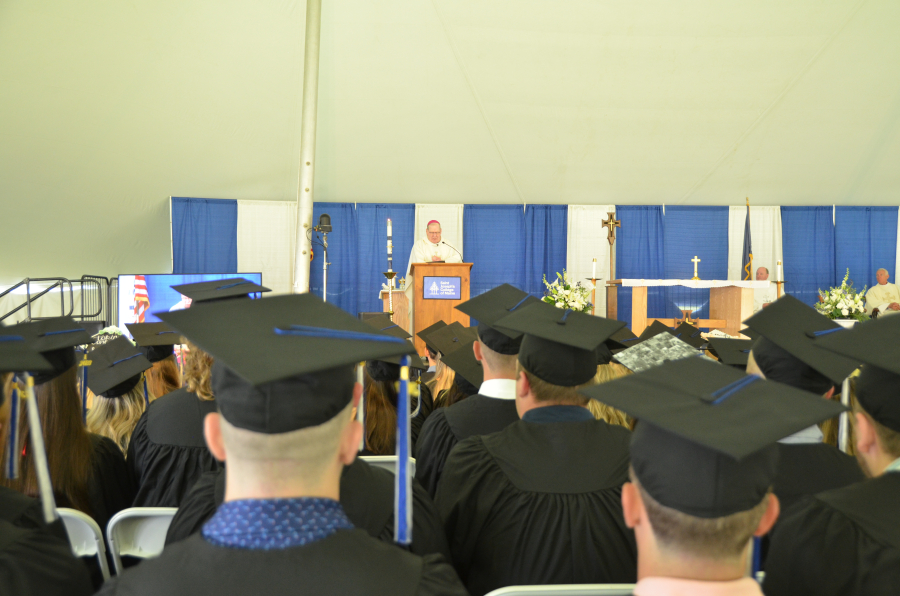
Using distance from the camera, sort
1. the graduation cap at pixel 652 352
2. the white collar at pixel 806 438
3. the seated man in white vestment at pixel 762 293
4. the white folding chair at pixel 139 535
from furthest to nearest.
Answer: the seated man in white vestment at pixel 762 293 → the graduation cap at pixel 652 352 → the white collar at pixel 806 438 → the white folding chair at pixel 139 535

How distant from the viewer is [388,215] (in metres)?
11.9

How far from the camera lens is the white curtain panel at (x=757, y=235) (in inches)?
474

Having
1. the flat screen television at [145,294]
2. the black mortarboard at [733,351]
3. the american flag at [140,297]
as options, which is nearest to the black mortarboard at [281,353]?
the black mortarboard at [733,351]

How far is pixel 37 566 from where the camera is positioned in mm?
1231

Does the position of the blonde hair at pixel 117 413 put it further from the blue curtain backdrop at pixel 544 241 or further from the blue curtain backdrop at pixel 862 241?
the blue curtain backdrop at pixel 862 241

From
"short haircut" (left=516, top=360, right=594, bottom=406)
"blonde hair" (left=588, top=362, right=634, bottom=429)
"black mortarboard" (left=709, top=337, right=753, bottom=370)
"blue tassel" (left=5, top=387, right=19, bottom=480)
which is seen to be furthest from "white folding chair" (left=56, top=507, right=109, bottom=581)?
"black mortarboard" (left=709, top=337, right=753, bottom=370)

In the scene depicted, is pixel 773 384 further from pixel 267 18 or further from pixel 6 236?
pixel 6 236

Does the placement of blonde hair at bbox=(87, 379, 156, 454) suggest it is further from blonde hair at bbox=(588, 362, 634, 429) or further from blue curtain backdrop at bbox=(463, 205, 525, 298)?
blue curtain backdrop at bbox=(463, 205, 525, 298)

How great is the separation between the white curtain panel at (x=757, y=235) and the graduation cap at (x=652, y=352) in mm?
9762

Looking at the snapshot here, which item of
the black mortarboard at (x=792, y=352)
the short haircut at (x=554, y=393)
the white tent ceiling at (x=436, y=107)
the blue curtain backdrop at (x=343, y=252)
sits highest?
the white tent ceiling at (x=436, y=107)

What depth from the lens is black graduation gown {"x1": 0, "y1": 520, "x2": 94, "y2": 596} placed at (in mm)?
1188

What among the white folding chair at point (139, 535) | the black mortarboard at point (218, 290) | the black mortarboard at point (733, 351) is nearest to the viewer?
the white folding chair at point (139, 535)

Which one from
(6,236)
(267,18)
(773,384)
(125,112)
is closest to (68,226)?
(6,236)

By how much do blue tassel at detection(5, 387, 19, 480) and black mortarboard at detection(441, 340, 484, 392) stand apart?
6.28ft
